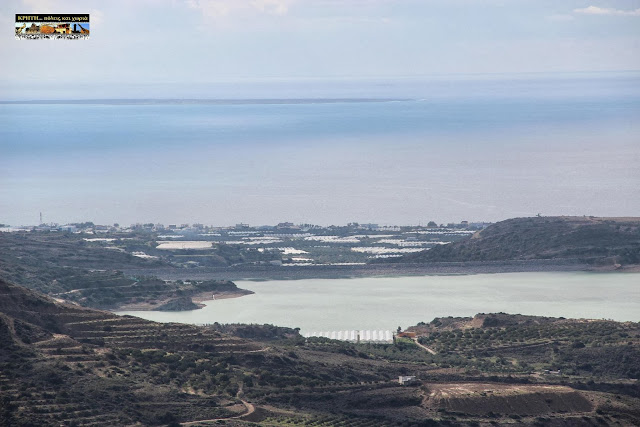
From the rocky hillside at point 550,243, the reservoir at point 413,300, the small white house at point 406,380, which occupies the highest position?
the rocky hillside at point 550,243

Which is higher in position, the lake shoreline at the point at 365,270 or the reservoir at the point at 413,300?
the lake shoreline at the point at 365,270

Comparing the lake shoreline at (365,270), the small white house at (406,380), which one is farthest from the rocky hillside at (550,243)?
the small white house at (406,380)

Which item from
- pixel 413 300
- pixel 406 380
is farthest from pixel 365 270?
pixel 406 380

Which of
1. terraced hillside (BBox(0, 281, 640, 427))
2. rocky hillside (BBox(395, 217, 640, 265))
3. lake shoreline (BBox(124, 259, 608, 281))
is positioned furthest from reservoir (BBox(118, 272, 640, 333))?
terraced hillside (BBox(0, 281, 640, 427))

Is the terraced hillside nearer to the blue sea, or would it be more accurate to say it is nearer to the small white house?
the small white house

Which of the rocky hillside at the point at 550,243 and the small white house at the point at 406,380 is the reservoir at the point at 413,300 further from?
the small white house at the point at 406,380

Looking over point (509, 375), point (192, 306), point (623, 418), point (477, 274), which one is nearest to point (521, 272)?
point (477, 274)
